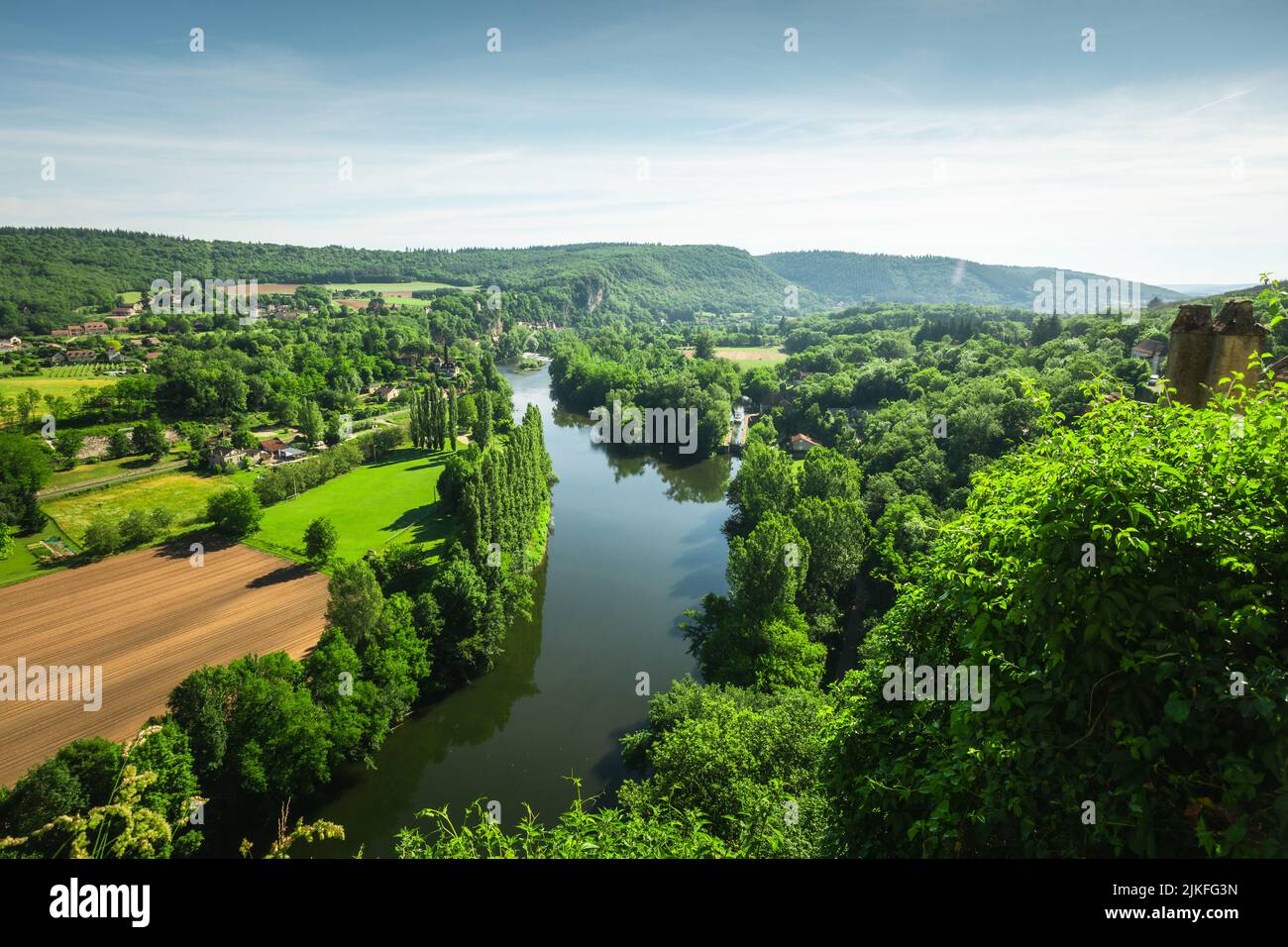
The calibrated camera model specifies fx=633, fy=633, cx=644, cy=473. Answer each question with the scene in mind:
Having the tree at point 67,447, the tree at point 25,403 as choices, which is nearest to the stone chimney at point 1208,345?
the tree at point 67,447

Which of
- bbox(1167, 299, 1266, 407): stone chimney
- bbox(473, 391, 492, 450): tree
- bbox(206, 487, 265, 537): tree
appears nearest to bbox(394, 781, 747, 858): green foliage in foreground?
bbox(1167, 299, 1266, 407): stone chimney

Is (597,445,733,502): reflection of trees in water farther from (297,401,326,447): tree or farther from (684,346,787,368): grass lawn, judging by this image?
(684,346,787,368): grass lawn

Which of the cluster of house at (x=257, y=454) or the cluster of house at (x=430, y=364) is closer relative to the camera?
the cluster of house at (x=257, y=454)

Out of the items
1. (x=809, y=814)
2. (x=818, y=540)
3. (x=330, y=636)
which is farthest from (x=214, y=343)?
(x=809, y=814)

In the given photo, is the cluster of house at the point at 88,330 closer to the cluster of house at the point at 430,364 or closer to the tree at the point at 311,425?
the cluster of house at the point at 430,364
